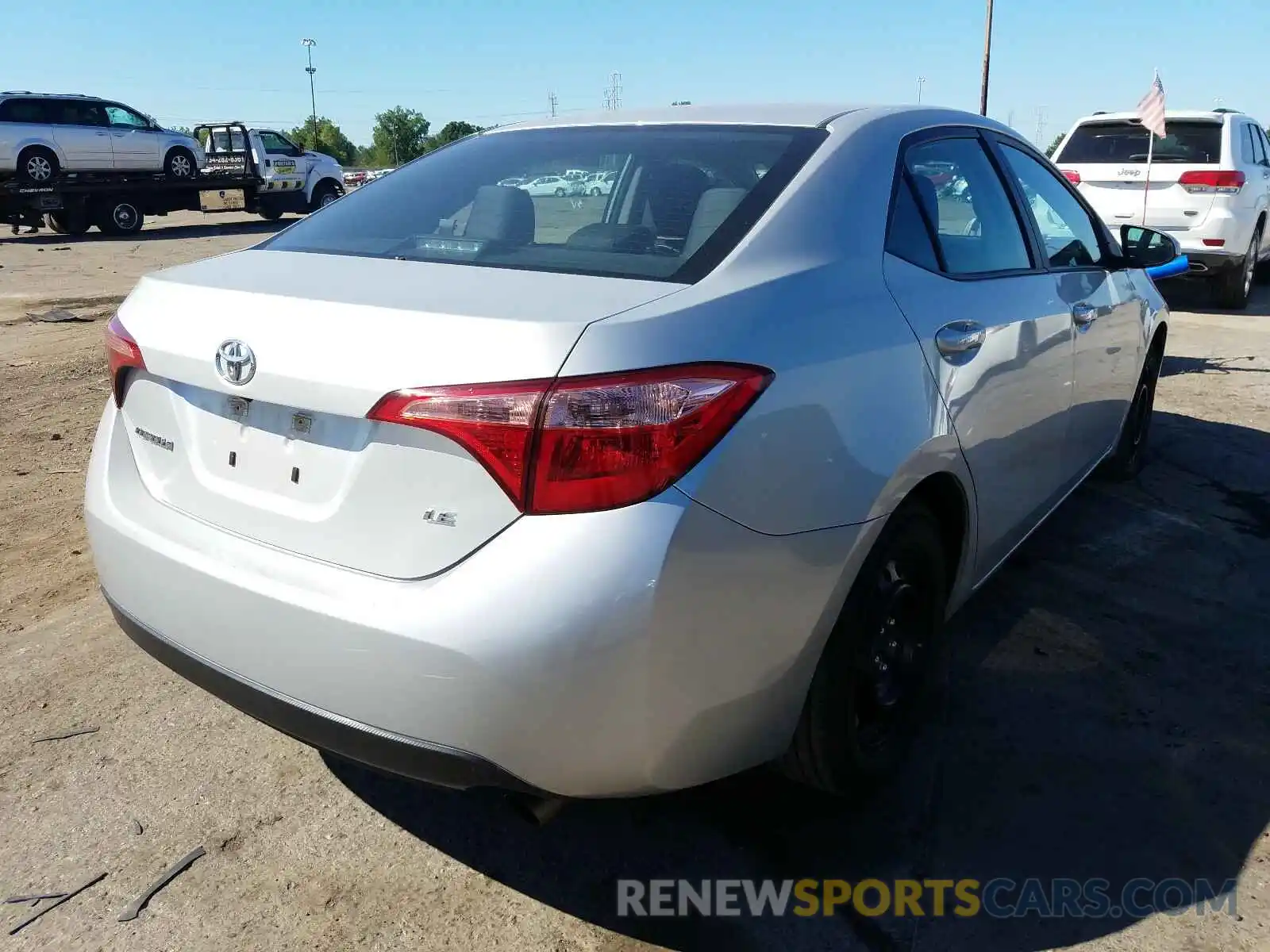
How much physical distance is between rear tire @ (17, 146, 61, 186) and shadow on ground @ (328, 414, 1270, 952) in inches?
803

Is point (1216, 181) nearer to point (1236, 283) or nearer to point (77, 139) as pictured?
point (1236, 283)

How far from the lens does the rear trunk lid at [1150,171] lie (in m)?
10.2

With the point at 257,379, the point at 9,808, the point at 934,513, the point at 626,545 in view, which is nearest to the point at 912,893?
the point at 934,513

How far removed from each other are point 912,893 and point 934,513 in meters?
0.90

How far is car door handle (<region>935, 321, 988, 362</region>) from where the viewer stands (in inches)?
96.9

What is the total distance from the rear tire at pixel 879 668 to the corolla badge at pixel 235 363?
4.20 ft

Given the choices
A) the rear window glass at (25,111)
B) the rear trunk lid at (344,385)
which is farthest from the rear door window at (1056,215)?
the rear window glass at (25,111)

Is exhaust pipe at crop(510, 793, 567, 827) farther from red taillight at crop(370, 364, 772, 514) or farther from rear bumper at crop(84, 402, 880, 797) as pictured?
red taillight at crop(370, 364, 772, 514)

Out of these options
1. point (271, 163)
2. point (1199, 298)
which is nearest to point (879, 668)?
point (1199, 298)

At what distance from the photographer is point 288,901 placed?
2.28 m

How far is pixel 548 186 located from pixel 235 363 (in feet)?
3.50

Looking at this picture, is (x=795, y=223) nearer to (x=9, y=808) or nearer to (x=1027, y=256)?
(x=1027, y=256)

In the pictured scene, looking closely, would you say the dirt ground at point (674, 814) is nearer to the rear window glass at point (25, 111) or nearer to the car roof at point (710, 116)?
the car roof at point (710, 116)

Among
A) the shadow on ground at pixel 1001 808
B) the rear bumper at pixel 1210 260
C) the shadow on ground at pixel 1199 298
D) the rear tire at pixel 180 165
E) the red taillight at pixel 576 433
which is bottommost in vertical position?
the shadow on ground at pixel 1001 808
